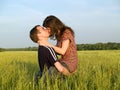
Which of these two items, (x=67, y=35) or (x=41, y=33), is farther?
(x=67, y=35)

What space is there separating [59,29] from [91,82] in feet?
2.85

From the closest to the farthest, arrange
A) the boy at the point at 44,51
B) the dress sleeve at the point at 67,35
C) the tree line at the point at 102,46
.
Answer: the boy at the point at 44,51
the dress sleeve at the point at 67,35
the tree line at the point at 102,46

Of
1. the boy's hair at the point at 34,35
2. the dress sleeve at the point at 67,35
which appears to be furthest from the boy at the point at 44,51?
the dress sleeve at the point at 67,35

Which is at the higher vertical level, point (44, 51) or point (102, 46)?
point (44, 51)

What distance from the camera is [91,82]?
3.67 metres

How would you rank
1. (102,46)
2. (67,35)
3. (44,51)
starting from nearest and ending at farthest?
(44,51) → (67,35) → (102,46)

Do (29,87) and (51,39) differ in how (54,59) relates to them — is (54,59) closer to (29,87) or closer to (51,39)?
(51,39)

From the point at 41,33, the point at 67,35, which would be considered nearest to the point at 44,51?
the point at 41,33

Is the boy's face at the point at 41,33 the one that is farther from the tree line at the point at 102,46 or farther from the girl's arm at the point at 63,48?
the tree line at the point at 102,46

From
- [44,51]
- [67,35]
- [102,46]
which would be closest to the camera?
[44,51]

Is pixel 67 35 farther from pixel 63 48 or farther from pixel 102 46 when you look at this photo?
pixel 102 46

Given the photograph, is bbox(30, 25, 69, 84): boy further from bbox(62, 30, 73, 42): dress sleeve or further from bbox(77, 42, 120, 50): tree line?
bbox(77, 42, 120, 50): tree line

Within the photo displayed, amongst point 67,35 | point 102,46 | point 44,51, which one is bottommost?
point 102,46

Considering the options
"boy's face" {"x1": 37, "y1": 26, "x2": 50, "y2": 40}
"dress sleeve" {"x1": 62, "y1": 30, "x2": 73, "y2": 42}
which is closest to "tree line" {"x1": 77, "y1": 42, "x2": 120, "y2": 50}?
"dress sleeve" {"x1": 62, "y1": 30, "x2": 73, "y2": 42}
